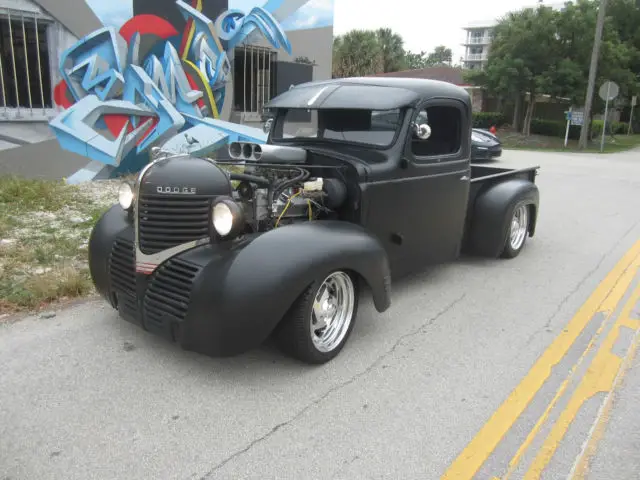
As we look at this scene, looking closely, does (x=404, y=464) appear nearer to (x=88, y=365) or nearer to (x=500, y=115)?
(x=88, y=365)

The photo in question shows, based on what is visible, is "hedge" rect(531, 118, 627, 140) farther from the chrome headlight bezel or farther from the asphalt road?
the chrome headlight bezel

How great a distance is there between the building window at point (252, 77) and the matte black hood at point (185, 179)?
27.9ft

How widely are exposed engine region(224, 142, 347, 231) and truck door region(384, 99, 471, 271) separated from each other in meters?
0.62

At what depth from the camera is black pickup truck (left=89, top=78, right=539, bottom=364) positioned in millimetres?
3324

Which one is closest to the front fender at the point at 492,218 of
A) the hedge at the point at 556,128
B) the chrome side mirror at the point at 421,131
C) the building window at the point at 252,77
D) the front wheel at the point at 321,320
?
the chrome side mirror at the point at 421,131

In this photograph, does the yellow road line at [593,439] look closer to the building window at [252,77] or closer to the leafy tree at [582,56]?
the building window at [252,77]

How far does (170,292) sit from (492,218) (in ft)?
12.7

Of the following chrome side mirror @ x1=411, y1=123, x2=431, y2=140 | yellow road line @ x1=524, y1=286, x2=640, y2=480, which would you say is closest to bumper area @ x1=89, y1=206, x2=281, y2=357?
yellow road line @ x1=524, y1=286, x2=640, y2=480

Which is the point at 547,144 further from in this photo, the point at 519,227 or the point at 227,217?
the point at 227,217

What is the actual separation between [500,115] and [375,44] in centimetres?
1117

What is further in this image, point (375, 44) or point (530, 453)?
point (375, 44)

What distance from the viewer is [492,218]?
238 inches

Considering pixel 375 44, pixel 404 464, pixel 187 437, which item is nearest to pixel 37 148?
pixel 187 437

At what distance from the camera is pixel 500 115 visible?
3488 cm
